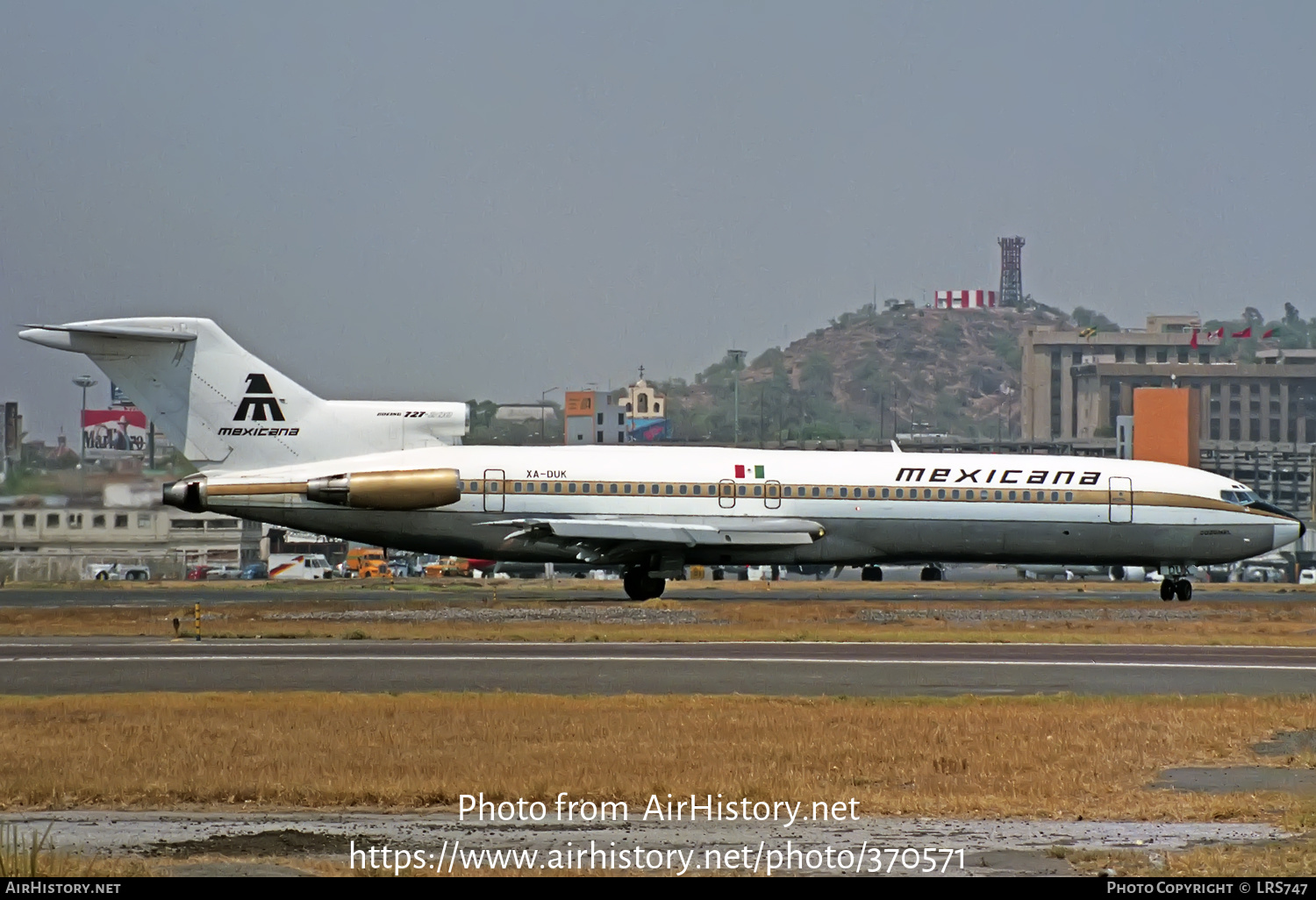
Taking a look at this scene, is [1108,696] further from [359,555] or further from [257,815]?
[359,555]

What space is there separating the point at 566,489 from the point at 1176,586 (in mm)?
17668

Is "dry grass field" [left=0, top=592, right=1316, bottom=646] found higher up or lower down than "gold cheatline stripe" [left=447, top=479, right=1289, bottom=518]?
lower down

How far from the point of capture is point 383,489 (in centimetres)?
3859

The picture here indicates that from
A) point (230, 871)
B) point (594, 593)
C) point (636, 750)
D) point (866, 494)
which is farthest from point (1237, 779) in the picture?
point (594, 593)

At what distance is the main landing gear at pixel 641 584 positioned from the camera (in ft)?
134

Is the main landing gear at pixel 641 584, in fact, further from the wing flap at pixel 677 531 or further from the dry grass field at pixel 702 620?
the wing flap at pixel 677 531

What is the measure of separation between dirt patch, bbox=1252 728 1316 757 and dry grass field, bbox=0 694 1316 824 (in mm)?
218

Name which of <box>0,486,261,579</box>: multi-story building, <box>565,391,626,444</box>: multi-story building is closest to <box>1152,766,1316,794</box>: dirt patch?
<box>0,486,261,579</box>: multi-story building

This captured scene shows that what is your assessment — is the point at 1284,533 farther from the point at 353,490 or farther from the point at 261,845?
the point at 261,845

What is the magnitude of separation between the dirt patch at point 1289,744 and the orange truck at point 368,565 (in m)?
62.0

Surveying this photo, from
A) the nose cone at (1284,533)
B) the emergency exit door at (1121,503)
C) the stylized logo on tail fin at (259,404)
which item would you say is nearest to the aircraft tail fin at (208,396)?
the stylized logo on tail fin at (259,404)

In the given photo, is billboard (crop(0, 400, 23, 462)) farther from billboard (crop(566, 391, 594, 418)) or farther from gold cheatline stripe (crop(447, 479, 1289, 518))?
billboard (crop(566, 391, 594, 418))

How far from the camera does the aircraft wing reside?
38688mm
